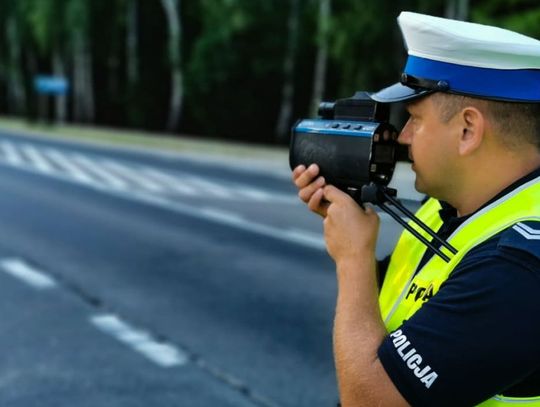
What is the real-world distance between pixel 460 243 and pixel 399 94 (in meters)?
0.33

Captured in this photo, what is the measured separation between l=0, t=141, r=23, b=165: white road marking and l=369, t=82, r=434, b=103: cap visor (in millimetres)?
19245

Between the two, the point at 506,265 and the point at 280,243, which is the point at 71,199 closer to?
the point at 280,243

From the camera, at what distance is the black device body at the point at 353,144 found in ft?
5.66

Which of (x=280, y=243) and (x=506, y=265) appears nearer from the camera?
(x=506, y=265)

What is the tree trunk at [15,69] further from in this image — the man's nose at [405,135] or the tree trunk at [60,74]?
the man's nose at [405,135]

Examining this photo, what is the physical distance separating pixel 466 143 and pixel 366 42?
87.4 ft

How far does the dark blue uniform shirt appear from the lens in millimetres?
1376

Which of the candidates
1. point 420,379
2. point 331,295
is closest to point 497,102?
point 420,379

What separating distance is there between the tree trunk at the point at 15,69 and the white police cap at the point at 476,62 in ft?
174

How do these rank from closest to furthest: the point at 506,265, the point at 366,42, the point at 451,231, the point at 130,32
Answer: the point at 506,265, the point at 451,231, the point at 366,42, the point at 130,32

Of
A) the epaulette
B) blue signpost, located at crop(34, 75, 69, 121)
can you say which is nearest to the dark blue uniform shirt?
the epaulette

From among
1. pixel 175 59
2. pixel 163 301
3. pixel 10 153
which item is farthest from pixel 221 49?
pixel 163 301

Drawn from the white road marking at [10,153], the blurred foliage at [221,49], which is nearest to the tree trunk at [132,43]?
the blurred foliage at [221,49]

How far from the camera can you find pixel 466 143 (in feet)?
5.22
